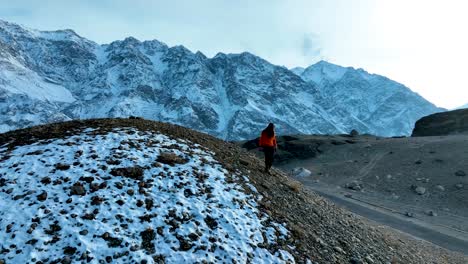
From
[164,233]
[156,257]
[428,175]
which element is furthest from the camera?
[428,175]

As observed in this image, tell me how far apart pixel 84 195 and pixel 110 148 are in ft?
13.7

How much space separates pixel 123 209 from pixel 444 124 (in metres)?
101

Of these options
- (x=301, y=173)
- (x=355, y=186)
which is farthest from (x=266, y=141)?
(x=301, y=173)

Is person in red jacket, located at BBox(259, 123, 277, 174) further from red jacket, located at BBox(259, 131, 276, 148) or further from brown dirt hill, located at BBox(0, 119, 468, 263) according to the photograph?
brown dirt hill, located at BBox(0, 119, 468, 263)

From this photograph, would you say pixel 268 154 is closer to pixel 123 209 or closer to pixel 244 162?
pixel 244 162

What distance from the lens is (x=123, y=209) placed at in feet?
46.9

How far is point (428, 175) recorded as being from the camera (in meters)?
53.5

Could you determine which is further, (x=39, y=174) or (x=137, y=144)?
(x=137, y=144)

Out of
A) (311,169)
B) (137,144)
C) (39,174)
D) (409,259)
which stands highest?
A: (137,144)

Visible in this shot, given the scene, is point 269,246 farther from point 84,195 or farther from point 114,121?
point 114,121

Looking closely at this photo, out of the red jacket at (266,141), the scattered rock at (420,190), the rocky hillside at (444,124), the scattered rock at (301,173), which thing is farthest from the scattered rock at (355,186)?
the rocky hillside at (444,124)

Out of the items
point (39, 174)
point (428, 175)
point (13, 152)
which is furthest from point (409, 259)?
point (428, 175)

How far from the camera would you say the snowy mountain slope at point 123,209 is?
12.6 meters

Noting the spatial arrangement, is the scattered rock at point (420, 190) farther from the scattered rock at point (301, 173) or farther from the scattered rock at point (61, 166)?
the scattered rock at point (61, 166)
